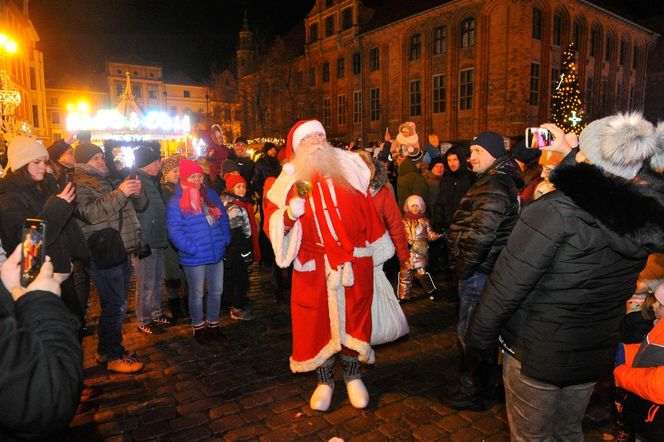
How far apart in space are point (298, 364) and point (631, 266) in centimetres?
256

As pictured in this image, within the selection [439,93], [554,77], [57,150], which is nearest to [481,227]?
[57,150]

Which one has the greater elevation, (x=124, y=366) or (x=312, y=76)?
(x=312, y=76)

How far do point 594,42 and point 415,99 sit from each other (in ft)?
42.1

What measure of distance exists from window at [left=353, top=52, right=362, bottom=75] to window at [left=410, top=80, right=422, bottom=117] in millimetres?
5831

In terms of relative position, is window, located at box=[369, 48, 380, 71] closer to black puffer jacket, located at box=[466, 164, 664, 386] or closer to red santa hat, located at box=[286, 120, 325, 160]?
red santa hat, located at box=[286, 120, 325, 160]

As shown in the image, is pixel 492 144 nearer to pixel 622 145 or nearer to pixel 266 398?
pixel 622 145

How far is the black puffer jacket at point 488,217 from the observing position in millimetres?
3439

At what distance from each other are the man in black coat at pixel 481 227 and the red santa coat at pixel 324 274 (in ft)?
2.61

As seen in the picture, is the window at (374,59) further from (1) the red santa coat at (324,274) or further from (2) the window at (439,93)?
(1) the red santa coat at (324,274)

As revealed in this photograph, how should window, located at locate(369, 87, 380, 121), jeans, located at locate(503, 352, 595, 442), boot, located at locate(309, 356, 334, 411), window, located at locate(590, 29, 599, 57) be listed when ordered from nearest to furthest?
jeans, located at locate(503, 352, 595, 442) < boot, located at locate(309, 356, 334, 411) < window, located at locate(590, 29, 599, 57) < window, located at locate(369, 87, 380, 121)

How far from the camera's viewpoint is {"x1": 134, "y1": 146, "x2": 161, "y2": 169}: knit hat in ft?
17.7

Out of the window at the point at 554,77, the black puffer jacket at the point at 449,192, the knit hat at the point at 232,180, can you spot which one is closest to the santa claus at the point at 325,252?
the knit hat at the point at 232,180

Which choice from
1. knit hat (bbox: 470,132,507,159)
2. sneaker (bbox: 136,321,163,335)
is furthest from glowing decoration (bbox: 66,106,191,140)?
knit hat (bbox: 470,132,507,159)

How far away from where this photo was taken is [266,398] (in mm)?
4043
